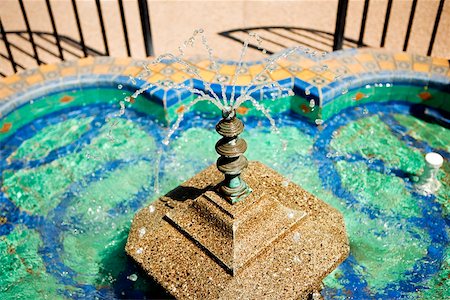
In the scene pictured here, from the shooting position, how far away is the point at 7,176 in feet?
15.0

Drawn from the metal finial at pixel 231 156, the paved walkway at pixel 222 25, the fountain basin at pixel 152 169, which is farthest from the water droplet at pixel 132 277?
the paved walkway at pixel 222 25

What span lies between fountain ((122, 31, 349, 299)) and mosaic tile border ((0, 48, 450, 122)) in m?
1.92

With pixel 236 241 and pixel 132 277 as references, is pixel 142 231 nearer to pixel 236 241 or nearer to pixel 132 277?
pixel 132 277

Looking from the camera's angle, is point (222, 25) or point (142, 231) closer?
point (142, 231)

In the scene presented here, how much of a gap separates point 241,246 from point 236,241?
1.7 inches

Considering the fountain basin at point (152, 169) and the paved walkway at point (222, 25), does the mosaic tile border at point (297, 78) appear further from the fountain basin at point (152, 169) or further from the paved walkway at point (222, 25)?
the paved walkway at point (222, 25)

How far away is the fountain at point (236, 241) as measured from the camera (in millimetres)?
2803

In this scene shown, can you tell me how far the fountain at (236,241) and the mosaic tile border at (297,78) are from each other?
192 cm

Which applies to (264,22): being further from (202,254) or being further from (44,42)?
(202,254)

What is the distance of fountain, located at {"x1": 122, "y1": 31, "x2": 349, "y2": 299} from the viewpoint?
2803 mm

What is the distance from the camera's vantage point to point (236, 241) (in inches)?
113

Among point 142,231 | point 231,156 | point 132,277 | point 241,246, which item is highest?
point 231,156

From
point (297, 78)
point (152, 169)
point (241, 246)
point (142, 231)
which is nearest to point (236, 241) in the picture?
point (241, 246)

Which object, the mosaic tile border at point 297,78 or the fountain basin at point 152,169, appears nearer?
the fountain basin at point 152,169
